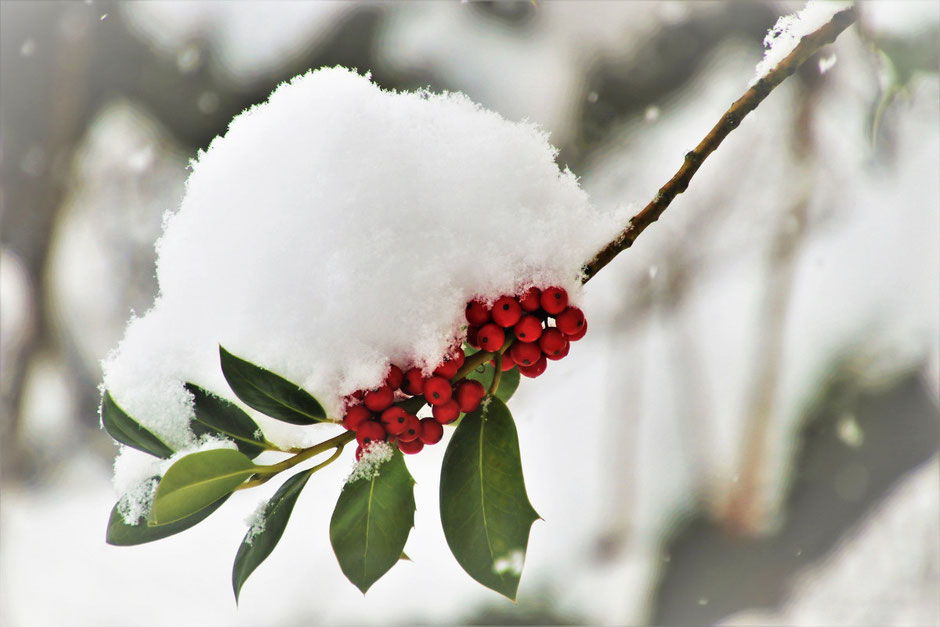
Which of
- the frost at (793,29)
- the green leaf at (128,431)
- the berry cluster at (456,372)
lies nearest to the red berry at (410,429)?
the berry cluster at (456,372)

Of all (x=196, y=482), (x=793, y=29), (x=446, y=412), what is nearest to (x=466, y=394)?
(x=446, y=412)

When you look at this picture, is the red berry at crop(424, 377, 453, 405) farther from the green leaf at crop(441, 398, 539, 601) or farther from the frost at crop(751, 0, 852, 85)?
the frost at crop(751, 0, 852, 85)

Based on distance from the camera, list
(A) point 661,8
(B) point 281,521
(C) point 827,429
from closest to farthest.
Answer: (B) point 281,521, (A) point 661,8, (C) point 827,429

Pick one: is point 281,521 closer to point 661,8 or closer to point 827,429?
point 661,8

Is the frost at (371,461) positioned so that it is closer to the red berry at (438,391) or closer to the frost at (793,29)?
the red berry at (438,391)

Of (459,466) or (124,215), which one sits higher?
(124,215)

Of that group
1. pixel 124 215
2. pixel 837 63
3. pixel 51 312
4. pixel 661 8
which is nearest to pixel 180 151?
pixel 124 215
